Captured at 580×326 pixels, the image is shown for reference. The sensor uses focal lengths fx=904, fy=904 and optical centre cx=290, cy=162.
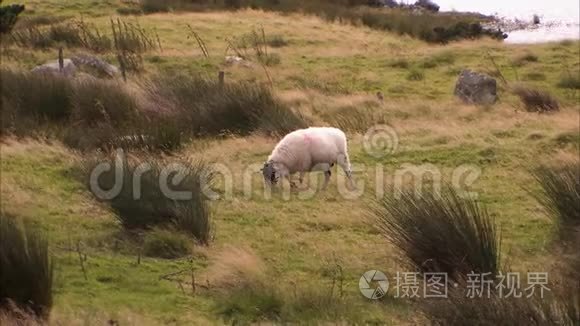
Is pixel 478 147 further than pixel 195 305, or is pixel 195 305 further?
pixel 478 147

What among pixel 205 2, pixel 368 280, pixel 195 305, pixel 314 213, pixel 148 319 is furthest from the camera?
pixel 205 2

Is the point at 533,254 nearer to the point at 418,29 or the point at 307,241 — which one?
the point at 307,241

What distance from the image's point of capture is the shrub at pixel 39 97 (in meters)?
12.7

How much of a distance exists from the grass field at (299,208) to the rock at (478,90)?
30cm

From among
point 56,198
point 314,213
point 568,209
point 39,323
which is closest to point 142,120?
point 56,198

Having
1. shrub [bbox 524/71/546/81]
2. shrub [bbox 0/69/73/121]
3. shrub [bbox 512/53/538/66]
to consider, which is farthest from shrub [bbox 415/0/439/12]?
shrub [bbox 0/69/73/121]

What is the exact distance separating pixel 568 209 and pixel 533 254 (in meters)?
0.77

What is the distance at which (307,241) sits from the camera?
771 centimetres

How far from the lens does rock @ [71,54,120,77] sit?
17453 millimetres

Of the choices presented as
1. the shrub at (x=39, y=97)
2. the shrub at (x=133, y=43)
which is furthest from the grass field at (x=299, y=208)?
the shrub at (x=39, y=97)

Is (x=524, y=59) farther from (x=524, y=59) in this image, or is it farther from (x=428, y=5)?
(x=428, y=5)

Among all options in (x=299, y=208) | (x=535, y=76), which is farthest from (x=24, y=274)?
(x=535, y=76)

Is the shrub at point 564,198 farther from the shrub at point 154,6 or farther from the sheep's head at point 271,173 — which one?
the shrub at point 154,6

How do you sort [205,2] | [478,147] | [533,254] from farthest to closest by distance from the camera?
1. [205,2]
2. [478,147]
3. [533,254]
